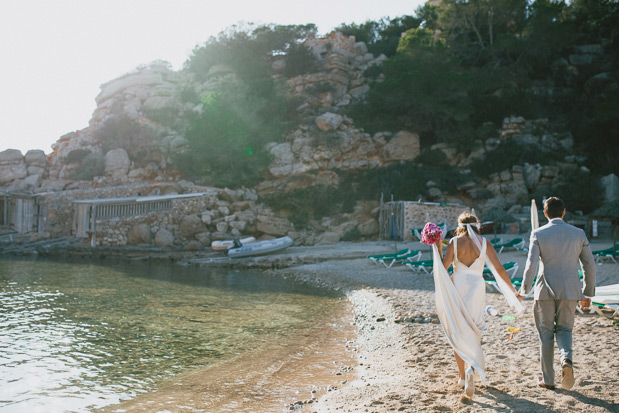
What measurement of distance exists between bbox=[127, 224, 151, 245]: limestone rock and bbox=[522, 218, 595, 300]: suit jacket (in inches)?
1013

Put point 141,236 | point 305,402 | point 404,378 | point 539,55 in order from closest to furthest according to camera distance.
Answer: point 305,402 < point 404,378 < point 141,236 < point 539,55

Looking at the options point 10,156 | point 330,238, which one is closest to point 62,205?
point 10,156

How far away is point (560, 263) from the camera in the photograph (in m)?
4.00

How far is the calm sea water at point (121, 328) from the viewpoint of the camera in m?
5.73

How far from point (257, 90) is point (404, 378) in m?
38.3

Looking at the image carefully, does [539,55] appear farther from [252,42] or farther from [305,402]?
[305,402]

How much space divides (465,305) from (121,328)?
7.22 metres

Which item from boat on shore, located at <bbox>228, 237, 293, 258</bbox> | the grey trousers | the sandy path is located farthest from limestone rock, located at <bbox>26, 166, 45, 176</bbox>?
the grey trousers

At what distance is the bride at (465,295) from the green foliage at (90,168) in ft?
117

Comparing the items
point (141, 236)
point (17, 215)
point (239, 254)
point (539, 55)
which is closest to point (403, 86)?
point (539, 55)

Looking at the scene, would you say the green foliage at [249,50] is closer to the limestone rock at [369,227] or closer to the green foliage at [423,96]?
the green foliage at [423,96]

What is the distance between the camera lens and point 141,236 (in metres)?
26.8

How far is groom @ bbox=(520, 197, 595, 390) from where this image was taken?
155 inches

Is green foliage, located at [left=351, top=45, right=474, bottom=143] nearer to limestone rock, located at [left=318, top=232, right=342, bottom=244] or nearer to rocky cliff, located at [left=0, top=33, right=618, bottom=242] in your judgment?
rocky cliff, located at [left=0, top=33, right=618, bottom=242]
